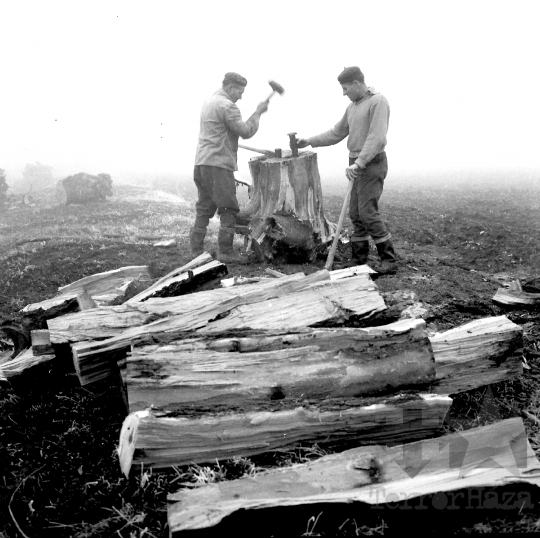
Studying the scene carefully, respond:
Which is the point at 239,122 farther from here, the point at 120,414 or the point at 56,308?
the point at 120,414

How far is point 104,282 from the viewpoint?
5.17 m

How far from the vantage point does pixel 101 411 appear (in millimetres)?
2885

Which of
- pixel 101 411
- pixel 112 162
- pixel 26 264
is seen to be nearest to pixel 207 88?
pixel 112 162

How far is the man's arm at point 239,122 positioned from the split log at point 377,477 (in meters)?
4.80

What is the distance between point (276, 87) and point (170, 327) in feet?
14.4

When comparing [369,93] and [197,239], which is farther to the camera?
[197,239]

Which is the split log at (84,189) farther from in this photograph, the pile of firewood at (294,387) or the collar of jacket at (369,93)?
the pile of firewood at (294,387)

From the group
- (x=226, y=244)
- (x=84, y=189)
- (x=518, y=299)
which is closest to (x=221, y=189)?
(x=226, y=244)

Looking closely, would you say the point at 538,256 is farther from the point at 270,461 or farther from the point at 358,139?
the point at 270,461

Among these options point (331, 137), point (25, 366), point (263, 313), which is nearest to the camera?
point (25, 366)

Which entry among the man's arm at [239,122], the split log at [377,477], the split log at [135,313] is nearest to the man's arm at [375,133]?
the man's arm at [239,122]

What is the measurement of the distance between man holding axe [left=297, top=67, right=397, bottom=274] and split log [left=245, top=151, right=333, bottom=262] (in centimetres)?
53

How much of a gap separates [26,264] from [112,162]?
34.6m

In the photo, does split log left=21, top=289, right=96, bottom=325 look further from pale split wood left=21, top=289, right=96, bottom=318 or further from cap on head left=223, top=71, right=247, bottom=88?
cap on head left=223, top=71, right=247, bottom=88
